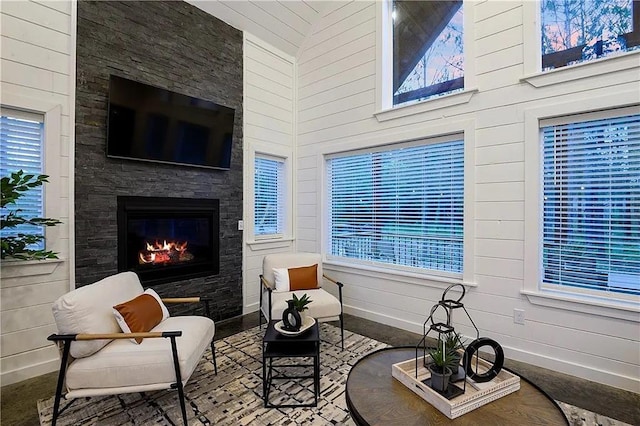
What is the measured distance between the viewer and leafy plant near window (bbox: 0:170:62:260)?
221cm

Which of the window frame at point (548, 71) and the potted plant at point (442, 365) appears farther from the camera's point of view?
the window frame at point (548, 71)

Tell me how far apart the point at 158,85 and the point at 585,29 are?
4029 millimetres

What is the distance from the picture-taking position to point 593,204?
254cm

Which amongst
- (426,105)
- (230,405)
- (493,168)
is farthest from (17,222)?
(493,168)

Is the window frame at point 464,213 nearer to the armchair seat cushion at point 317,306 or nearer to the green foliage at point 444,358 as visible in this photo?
the armchair seat cushion at point 317,306

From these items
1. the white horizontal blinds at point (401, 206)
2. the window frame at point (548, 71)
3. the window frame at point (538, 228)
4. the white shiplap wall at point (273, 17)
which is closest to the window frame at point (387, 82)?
the white horizontal blinds at point (401, 206)

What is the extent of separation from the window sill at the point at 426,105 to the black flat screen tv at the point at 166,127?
6.14 ft

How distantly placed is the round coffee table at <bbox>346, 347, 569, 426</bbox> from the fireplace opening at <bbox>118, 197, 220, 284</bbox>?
249 centimetres

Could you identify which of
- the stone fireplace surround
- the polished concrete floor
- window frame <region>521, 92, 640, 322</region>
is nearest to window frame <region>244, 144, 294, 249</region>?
the stone fireplace surround

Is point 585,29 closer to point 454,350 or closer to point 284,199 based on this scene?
point 454,350

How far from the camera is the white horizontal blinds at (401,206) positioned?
130 inches

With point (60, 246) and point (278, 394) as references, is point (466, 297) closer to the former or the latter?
point (278, 394)

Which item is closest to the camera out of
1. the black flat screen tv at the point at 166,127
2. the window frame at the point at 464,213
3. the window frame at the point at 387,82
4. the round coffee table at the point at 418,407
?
the round coffee table at the point at 418,407

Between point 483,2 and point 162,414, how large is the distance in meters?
4.38
